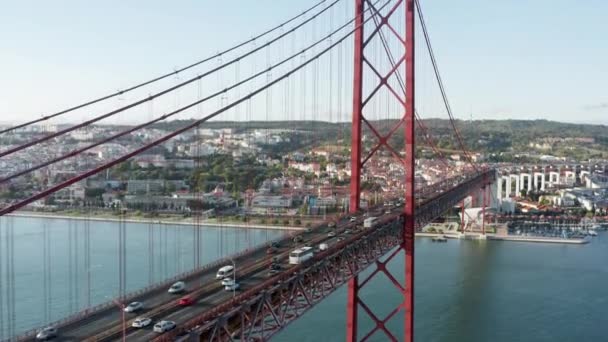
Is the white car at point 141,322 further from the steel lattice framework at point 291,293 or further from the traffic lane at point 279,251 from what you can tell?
the steel lattice framework at point 291,293

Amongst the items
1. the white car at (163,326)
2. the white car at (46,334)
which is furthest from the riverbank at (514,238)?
the white car at (46,334)

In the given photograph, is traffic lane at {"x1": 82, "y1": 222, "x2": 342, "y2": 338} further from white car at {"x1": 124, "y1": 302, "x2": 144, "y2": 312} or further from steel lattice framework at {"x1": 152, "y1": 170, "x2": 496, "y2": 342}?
steel lattice framework at {"x1": 152, "y1": 170, "x2": 496, "y2": 342}

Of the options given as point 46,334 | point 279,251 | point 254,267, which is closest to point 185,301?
point 46,334

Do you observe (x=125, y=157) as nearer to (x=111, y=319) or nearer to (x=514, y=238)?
(x=111, y=319)

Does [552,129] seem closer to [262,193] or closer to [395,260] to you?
[262,193]

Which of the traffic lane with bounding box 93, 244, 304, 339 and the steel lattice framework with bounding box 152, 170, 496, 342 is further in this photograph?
the traffic lane with bounding box 93, 244, 304, 339

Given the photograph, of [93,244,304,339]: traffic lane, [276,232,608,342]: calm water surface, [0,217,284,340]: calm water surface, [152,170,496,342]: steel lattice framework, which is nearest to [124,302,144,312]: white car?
[93,244,304,339]: traffic lane
